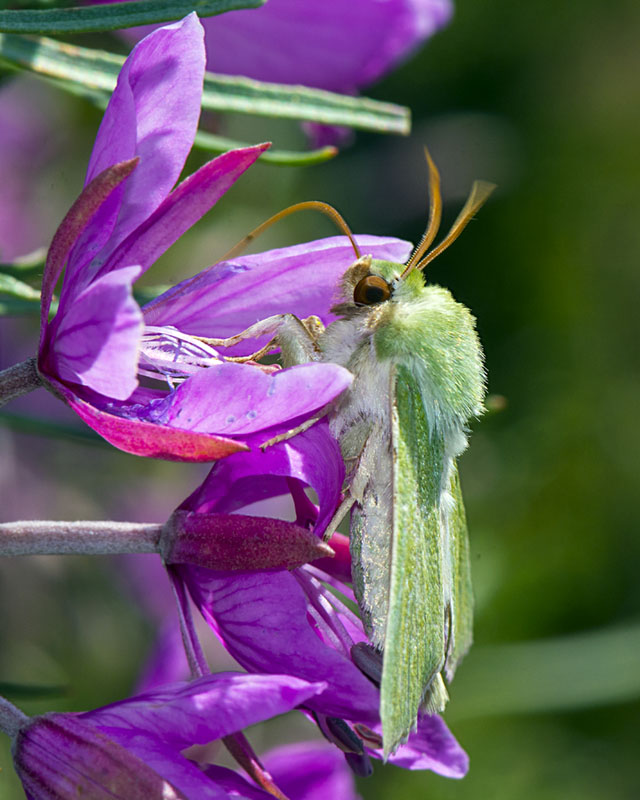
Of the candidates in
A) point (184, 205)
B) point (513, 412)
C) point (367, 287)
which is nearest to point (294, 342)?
point (367, 287)

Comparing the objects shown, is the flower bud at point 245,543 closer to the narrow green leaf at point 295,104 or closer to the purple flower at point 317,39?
the narrow green leaf at point 295,104

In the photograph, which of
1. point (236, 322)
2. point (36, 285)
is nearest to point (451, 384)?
point (236, 322)

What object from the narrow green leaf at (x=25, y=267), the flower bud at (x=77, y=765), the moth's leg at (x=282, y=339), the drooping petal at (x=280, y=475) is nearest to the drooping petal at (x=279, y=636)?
the drooping petal at (x=280, y=475)

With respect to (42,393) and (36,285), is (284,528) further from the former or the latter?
(42,393)

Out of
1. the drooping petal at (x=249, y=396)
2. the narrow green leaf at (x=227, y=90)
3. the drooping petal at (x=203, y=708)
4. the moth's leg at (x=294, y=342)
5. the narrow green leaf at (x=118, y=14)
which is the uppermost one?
the narrow green leaf at (x=227, y=90)

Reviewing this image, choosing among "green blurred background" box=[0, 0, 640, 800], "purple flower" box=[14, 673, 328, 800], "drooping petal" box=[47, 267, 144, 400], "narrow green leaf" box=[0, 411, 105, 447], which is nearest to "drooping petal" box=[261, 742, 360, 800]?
"purple flower" box=[14, 673, 328, 800]

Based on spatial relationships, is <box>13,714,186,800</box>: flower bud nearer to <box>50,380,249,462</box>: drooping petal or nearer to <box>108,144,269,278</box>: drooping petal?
<box>50,380,249,462</box>: drooping petal
